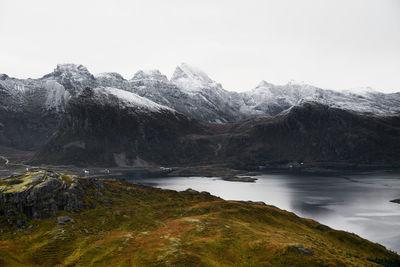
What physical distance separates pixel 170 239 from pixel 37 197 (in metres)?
40.9

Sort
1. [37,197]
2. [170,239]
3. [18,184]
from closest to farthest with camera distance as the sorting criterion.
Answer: [170,239] < [37,197] < [18,184]

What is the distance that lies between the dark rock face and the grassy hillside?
6.56ft

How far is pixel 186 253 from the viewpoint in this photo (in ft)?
215

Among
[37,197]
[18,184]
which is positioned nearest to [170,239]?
[37,197]

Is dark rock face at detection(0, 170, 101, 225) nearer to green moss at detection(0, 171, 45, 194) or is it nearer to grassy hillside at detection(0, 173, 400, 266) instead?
green moss at detection(0, 171, 45, 194)

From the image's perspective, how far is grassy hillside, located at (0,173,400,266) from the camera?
215 ft

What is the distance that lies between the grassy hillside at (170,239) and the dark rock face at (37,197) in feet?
6.56

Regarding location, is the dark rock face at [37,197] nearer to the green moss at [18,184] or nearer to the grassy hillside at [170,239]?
the green moss at [18,184]

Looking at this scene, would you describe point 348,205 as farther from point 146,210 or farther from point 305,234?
point 146,210

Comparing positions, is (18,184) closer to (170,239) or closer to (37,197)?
(37,197)

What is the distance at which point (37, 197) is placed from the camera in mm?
89312

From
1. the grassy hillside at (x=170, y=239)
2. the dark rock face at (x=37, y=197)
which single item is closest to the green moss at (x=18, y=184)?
the dark rock face at (x=37, y=197)

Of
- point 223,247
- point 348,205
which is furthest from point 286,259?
point 348,205

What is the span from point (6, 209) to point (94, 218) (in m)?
21.7
